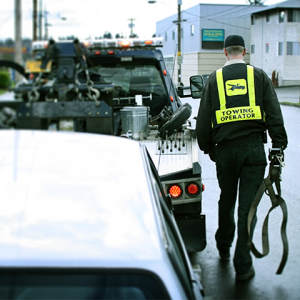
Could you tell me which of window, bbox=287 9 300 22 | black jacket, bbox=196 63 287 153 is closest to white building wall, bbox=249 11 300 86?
window, bbox=287 9 300 22

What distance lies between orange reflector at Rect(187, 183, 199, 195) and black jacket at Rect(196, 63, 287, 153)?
491mm

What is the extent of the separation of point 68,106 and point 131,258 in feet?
4.66

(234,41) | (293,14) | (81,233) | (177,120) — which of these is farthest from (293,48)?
(81,233)

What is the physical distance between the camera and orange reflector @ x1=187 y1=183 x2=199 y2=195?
4270 mm

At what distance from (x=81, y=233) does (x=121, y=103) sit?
5.13 metres

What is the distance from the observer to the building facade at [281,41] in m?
44.2

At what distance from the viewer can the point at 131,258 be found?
170 centimetres

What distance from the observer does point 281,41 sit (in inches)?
1778

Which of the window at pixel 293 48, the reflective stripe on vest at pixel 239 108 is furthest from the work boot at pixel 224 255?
the window at pixel 293 48

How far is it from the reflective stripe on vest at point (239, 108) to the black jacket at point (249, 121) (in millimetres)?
37

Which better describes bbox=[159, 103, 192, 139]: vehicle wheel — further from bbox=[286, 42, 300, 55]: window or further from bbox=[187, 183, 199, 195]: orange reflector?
bbox=[286, 42, 300, 55]: window

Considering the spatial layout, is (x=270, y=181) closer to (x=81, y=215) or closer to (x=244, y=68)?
(x=244, y=68)

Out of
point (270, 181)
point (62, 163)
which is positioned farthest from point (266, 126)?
point (62, 163)

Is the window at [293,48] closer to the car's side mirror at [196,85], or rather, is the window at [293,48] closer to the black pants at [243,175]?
the car's side mirror at [196,85]
